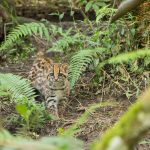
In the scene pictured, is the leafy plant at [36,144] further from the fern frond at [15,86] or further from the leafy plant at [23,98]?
the fern frond at [15,86]

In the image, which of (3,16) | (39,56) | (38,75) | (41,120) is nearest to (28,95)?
(41,120)

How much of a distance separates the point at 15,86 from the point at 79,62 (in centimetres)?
111

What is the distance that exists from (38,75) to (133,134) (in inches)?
199

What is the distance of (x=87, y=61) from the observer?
279 inches

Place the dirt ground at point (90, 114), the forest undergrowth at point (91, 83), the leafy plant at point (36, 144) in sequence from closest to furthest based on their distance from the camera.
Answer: the leafy plant at point (36, 144) < the dirt ground at point (90, 114) < the forest undergrowth at point (91, 83)

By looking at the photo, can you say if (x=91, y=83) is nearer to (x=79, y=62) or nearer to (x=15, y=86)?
(x=79, y=62)

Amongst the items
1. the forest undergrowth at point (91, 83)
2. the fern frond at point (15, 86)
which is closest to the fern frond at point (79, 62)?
the forest undergrowth at point (91, 83)

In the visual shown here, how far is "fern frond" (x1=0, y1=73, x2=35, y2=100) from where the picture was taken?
6.26 meters

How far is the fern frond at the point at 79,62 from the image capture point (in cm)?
696

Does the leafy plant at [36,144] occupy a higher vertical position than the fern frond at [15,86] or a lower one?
higher

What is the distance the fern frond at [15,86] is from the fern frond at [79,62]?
76cm

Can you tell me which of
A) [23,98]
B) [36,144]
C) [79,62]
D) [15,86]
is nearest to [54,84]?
[79,62]

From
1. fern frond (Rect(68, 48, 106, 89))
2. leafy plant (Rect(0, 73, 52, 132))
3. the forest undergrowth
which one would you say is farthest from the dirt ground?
fern frond (Rect(68, 48, 106, 89))

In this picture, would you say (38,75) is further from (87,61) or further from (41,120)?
(41,120)
